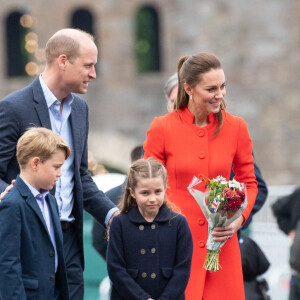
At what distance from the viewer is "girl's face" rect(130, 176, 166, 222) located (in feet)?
18.6

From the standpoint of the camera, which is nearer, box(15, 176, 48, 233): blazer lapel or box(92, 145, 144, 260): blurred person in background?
box(15, 176, 48, 233): blazer lapel

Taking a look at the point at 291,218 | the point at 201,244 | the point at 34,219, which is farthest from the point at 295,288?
the point at 34,219

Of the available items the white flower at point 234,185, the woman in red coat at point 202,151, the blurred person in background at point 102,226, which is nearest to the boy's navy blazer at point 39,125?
the woman in red coat at point 202,151

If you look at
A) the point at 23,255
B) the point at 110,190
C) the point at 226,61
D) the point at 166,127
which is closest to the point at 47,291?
the point at 23,255

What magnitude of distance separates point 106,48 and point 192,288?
18886 millimetres

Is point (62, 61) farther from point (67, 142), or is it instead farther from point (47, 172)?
point (47, 172)

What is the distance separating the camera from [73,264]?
6.07 meters

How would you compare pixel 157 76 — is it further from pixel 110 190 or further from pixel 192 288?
pixel 192 288

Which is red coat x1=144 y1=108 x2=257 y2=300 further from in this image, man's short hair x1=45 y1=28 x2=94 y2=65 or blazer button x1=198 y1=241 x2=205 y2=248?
man's short hair x1=45 y1=28 x2=94 y2=65

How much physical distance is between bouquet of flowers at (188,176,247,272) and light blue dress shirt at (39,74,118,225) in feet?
2.31

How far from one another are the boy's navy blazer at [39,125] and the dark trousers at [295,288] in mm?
2177

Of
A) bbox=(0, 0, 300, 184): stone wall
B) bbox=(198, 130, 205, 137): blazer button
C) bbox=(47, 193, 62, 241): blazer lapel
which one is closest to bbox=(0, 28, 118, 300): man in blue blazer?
bbox=(47, 193, 62, 241): blazer lapel

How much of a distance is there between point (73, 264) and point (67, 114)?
81 cm

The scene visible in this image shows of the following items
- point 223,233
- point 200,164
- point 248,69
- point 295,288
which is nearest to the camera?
point 223,233
